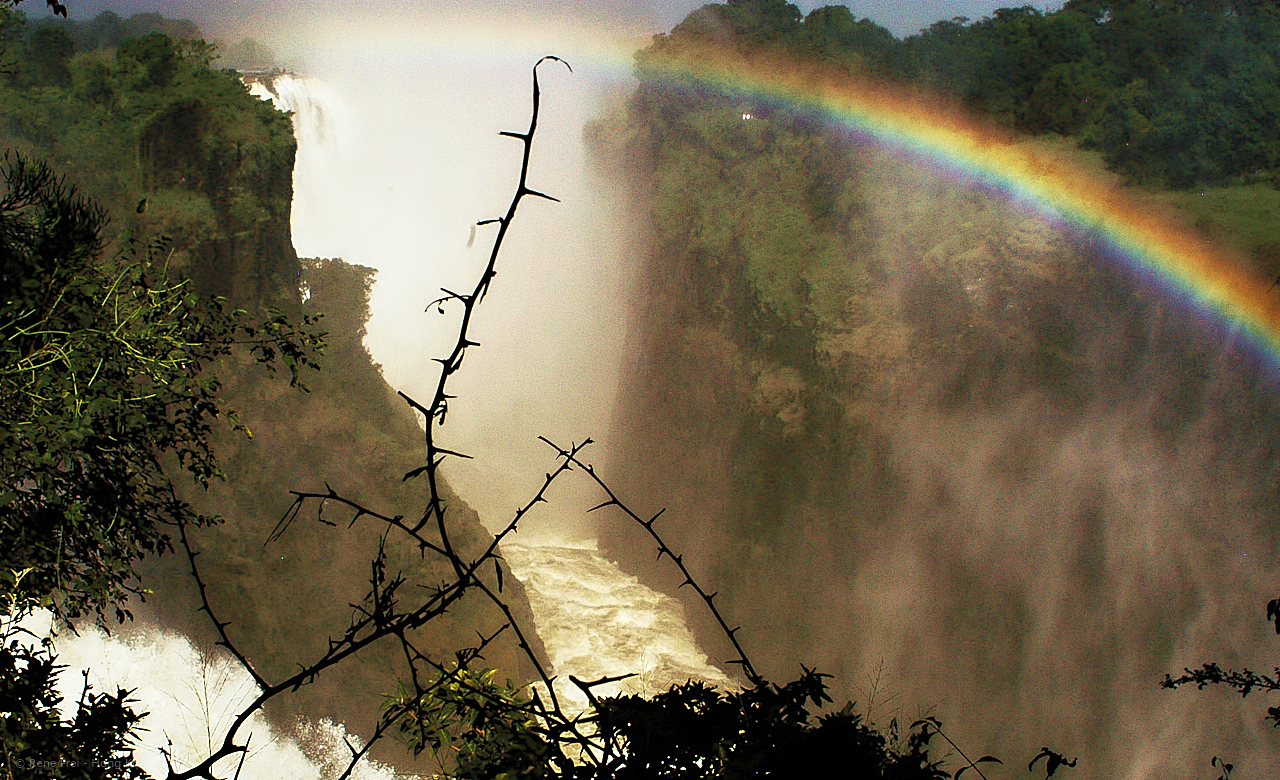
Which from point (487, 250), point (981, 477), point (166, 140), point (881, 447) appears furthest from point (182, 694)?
point (487, 250)

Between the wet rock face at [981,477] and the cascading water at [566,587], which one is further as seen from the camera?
the cascading water at [566,587]

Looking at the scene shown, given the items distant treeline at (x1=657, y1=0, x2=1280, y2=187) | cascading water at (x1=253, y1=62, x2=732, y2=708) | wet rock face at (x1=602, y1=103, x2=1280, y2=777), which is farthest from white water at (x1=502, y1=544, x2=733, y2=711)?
distant treeline at (x1=657, y1=0, x2=1280, y2=187)

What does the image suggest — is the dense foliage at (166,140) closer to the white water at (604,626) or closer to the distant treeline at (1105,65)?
the white water at (604,626)

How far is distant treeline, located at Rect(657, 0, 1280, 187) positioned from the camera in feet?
45.4

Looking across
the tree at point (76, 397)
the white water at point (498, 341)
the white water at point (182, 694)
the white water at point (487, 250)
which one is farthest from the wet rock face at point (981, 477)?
the tree at point (76, 397)

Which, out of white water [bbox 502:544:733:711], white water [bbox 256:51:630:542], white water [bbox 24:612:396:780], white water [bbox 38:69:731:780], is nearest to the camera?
white water [bbox 24:612:396:780]

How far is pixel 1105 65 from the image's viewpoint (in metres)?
16.5

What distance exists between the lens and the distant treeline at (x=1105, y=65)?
45.4 ft

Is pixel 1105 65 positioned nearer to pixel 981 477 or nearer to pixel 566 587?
pixel 981 477

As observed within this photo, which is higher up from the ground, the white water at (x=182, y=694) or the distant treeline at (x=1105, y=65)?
the distant treeline at (x=1105, y=65)

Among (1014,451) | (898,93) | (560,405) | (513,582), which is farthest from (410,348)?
(1014,451)

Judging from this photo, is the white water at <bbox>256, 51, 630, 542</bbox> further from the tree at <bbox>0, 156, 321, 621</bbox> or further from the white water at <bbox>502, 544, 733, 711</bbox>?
the tree at <bbox>0, 156, 321, 621</bbox>

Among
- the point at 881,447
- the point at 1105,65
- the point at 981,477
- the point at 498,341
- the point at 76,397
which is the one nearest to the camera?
the point at 76,397

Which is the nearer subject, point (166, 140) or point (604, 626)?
point (166, 140)
